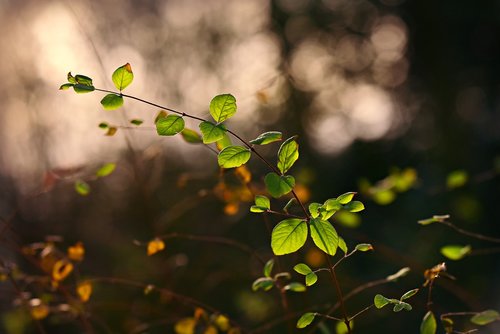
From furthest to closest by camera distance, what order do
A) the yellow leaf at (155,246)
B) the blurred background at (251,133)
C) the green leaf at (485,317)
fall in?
the blurred background at (251,133) → the yellow leaf at (155,246) → the green leaf at (485,317)

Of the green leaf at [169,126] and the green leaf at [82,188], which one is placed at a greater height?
the green leaf at [169,126]

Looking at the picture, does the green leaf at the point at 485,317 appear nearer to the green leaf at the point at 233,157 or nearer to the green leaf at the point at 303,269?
the green leaf at the point at 303,269

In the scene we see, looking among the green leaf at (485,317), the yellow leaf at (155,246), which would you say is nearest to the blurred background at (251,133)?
the yellow leaf at (155,246)

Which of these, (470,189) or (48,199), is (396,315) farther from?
(48,199)

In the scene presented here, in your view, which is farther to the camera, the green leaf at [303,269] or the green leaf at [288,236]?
the green leaf at [303,269]

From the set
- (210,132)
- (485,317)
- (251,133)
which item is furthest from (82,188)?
(251,133)

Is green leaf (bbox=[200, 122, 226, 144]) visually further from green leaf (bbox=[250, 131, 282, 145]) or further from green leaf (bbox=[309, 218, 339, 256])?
green leaf (bbox=[309, 218, 339, 256])

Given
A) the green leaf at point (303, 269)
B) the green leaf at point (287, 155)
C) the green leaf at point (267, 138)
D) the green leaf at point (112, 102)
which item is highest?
the green leaf at point (112, 102)

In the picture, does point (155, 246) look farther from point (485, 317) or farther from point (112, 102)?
point (485, 317)
